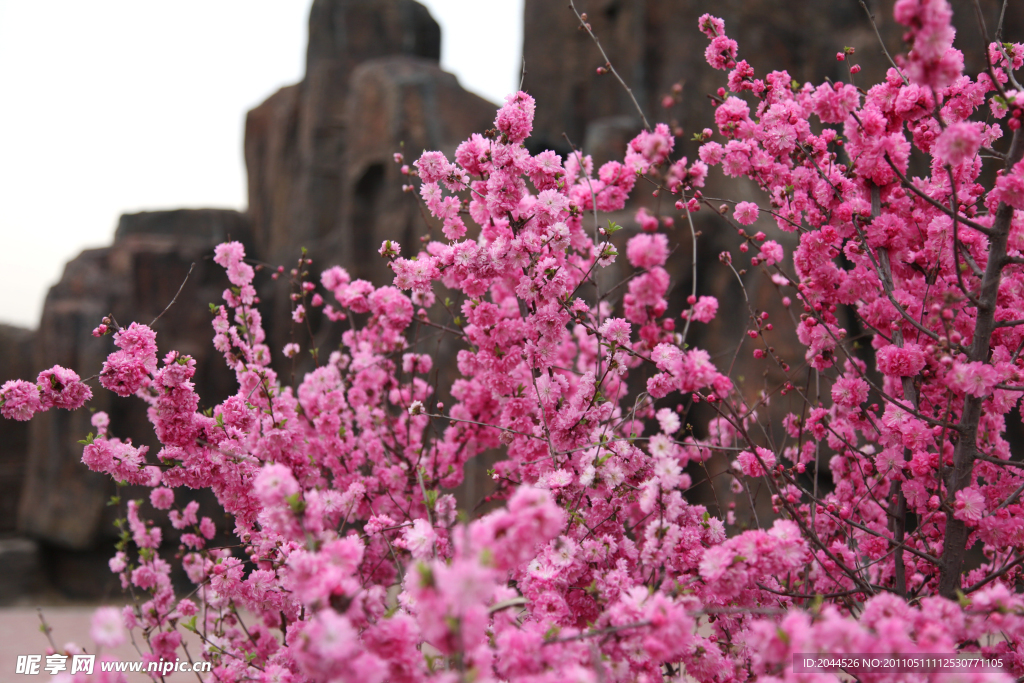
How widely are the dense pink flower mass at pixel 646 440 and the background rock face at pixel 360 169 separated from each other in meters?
3.35

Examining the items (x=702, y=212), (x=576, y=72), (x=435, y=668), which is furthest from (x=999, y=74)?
(x=576, y=72)

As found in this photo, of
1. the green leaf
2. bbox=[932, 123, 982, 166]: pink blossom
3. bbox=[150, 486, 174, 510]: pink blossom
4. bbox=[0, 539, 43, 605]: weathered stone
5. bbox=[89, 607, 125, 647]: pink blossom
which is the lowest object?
bbox=[0, 539, 43, 605]: weathered stone

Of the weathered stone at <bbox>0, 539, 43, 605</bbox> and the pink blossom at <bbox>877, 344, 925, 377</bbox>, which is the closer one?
the pink blossom at <bbox>877, 344, 925, 377</bbox>

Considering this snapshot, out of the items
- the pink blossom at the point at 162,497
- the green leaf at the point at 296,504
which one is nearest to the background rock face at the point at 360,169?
the pink blossom at the point at 162,497

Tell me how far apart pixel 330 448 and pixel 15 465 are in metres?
10.4

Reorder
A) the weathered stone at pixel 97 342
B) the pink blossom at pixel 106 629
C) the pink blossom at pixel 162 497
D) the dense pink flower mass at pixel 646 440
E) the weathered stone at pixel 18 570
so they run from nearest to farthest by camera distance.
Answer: the pink blossom at pixel 106 629
the dense pink flower mass at pixel 646 440
the pink blossom at pixel 162 497
the weathered stone at pixel 18 570
the weathered stone at pixel 97 342

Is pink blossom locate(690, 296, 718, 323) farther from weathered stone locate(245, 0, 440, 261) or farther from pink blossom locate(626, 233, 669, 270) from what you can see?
weathered stone locate(245, 0, 440, 261)

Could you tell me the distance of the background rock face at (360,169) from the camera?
22.7ft

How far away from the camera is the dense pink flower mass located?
4.18 ft

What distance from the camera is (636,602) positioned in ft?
4.38

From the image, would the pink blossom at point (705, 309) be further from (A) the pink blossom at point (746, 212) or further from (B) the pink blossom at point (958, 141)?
(B) the pink blossom at point (958, 141)

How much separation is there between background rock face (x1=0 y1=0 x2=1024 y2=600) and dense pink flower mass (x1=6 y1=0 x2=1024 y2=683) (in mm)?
3354

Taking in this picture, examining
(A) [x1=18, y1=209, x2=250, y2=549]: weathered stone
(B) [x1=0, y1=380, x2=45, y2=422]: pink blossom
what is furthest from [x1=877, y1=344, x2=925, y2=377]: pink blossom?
(A) [x1=18, y1=209, x2=250, y2=549]: weathered stone

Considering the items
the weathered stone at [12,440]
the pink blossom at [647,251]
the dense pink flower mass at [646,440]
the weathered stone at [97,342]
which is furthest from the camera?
the weathered stone at [12,440]
